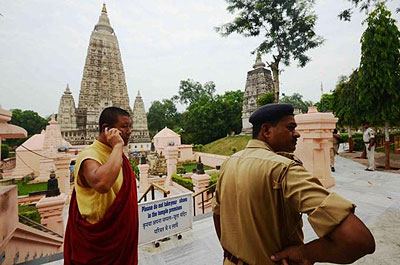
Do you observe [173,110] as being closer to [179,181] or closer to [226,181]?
[179,181]

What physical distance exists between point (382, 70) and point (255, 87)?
65.1 feet

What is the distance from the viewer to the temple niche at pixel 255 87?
2698 cm

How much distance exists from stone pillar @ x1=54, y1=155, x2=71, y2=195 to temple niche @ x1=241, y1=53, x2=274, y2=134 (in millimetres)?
22283

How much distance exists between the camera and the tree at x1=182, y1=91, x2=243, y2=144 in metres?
31.0

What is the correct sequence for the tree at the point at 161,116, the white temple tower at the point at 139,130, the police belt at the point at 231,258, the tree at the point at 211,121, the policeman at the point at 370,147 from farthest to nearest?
the tree at the point at 161,116, the tree at the point at 211,121, the white temple tower at the point at 139,130, the policeman at the point at 370,147, the police belt at the point at 231,258

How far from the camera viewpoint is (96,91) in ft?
91.4

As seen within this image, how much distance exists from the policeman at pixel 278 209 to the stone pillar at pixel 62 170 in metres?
9.15

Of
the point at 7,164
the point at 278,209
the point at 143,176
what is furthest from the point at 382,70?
the point at 7,164

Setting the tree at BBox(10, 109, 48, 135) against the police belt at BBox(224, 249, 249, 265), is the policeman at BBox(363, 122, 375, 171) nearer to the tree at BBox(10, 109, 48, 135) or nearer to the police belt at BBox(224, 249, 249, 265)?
the police belt at BBox(224, 249, 249, 265)

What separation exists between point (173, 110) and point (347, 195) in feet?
149

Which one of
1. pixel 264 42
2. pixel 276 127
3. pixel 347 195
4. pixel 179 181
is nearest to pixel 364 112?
pixel 347 195

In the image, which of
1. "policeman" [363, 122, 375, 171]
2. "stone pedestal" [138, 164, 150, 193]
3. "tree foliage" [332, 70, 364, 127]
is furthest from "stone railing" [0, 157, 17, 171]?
"tree foliage" [332, 70, 364, 127]

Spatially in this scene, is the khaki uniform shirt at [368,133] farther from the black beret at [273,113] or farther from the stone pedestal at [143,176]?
the stone pedestal at [143,176]

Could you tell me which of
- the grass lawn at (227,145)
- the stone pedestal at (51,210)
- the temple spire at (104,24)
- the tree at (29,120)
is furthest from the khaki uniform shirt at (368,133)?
the tree at (29,120)
